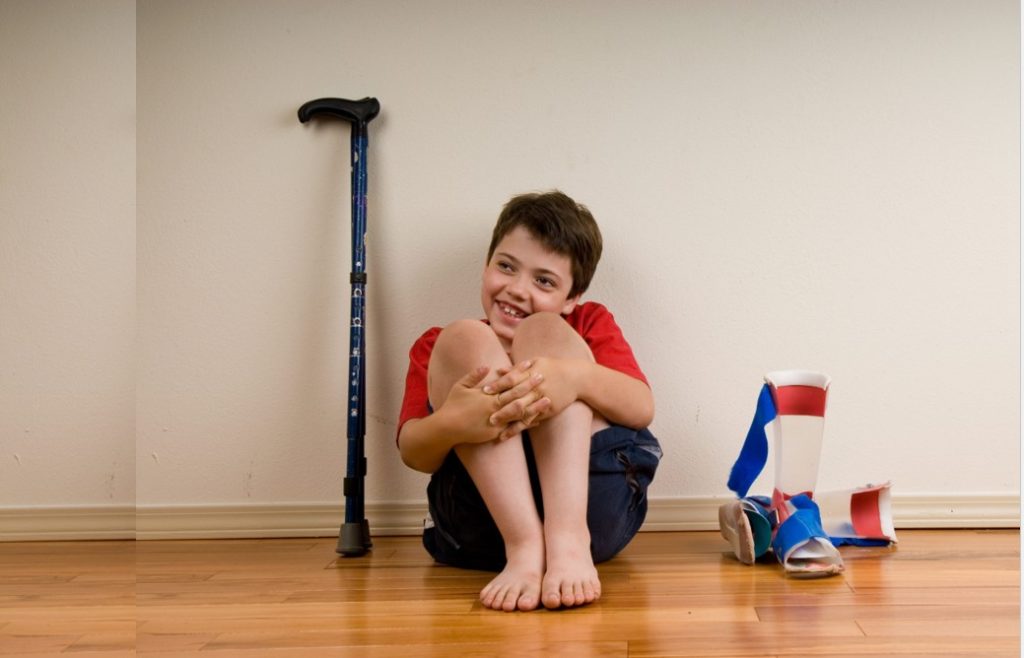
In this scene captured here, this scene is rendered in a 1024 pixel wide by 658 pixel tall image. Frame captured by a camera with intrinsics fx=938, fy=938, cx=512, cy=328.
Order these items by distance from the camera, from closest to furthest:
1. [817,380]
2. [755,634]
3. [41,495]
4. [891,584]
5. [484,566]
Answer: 1. [755,634]
2. [891,584]
3. [484,566]
4. [817,380]
5. [41,495]

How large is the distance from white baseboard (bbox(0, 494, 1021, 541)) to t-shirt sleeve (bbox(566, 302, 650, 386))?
379mm

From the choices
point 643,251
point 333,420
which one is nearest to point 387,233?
point 333,420

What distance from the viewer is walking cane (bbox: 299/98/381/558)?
1.65m

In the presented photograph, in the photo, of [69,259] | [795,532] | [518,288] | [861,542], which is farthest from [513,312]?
[69,259]

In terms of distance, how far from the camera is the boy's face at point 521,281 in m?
1.58

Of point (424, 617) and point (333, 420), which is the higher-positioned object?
point (333, 420)

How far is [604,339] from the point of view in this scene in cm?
156

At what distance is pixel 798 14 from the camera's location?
182cm

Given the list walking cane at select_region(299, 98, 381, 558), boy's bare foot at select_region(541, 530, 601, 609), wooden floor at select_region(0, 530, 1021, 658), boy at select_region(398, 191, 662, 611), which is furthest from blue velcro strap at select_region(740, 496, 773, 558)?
walking cane at select_region(299, 98, 381, 558)

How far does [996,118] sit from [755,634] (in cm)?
126

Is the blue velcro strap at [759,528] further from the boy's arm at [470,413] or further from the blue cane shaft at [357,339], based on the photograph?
the blue cane shaft at [357,339]

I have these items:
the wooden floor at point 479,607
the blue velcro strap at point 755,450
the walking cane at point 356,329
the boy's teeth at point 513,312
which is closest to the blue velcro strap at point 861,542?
the wooden floor at point 479,607

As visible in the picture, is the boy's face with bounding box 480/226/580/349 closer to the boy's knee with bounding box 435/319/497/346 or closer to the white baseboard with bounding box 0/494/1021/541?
the boy's knee with bounding box 435/319/497/346

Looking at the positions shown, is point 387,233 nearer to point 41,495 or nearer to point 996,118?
point 41,495
